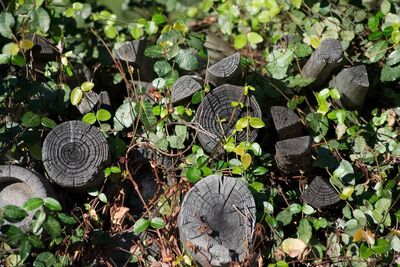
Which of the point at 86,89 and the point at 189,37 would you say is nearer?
the point at 86,89

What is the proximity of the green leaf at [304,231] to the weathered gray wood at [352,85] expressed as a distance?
0.62 metres

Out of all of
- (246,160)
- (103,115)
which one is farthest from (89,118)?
(246,160)

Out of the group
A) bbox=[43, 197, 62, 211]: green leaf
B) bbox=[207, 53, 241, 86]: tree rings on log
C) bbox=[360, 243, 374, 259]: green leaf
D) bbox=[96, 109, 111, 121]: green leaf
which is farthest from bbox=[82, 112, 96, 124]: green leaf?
bbox=[360, 243, 374, 259]: green leaf

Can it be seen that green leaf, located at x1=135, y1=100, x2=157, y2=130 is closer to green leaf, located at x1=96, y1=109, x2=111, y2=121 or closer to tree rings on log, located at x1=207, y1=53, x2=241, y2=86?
green leaf, located at x1=96, y1=109, x2=111, y2=121

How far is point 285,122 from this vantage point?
285cm

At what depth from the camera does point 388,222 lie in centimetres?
278

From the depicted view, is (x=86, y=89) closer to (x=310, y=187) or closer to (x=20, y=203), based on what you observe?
(x=20, y=203)

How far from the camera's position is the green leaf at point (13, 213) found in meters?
2.44

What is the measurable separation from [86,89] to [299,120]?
95cm

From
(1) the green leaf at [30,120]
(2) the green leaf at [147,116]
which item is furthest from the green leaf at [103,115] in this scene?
(1) the green leaf at [30,120]

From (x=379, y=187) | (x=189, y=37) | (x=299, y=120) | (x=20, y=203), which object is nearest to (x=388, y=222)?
(x=379, y=187)

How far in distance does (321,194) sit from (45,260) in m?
1.19

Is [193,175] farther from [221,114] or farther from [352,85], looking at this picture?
[352,85]

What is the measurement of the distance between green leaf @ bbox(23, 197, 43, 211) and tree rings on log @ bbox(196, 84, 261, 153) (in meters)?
0.74
